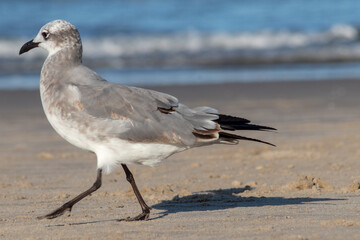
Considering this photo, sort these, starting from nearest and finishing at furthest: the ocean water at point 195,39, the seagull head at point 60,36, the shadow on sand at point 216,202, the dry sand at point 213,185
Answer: the dry sand at point 213,185 < the seagull head at point 60,36 < the shadow on sand at point 216,202 < the ocean water at point 195,39

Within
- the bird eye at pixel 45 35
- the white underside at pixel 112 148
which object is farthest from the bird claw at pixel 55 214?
the bird eye at pixel 45 35

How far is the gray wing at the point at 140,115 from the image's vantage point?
15.6 ft

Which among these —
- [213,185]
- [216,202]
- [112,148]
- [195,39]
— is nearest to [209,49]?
[195,39]

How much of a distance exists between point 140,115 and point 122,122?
140 millimetres

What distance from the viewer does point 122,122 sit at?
15.6 feet

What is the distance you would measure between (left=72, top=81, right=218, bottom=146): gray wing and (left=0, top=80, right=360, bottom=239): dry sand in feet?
1.87

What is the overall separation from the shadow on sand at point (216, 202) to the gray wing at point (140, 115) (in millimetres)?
624

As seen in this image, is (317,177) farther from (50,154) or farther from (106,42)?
(106,42)

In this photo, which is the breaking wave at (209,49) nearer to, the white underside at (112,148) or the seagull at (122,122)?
the seagull at (122,122)

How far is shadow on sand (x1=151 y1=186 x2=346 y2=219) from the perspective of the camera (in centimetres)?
525

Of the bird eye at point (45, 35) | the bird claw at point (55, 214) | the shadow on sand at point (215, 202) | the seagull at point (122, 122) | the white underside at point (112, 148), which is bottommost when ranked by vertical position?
the bird claw at point (55, 214)

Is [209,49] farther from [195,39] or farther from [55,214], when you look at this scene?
[55,214]

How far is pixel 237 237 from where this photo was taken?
4.23 m

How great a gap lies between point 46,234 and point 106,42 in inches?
619
